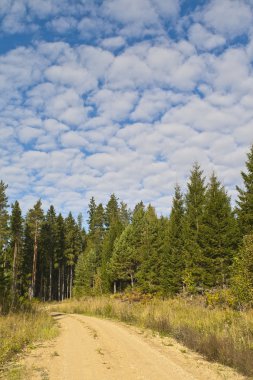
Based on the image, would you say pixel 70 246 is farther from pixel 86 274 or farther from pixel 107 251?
pixel 107 251

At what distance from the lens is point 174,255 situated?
39094 millimetres

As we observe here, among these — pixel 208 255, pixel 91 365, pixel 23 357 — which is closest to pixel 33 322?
pixel 23 357

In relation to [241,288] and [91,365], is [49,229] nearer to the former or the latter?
[241,288]

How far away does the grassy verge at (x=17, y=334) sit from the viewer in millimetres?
9961

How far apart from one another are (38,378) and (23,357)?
2.68 m

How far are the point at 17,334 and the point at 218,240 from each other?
22.0m

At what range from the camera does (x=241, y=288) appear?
15797 mm

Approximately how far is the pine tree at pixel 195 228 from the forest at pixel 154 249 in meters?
0.10

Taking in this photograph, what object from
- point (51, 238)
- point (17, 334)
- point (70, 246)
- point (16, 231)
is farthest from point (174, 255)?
point (70, 246)

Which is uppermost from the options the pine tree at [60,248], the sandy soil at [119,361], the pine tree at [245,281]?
the pine tree at [60,248]

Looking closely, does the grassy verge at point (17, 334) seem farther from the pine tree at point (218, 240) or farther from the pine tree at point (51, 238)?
the pine tree at point (51, 238)

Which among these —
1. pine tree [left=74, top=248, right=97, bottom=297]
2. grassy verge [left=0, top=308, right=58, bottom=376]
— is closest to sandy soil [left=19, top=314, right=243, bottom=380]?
grassy verge [left=0, top=308, right=58, bottom=376]

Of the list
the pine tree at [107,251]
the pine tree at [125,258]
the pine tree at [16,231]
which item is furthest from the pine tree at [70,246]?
the pine tree at [125,258]

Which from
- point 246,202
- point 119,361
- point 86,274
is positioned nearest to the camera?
point 119,361
